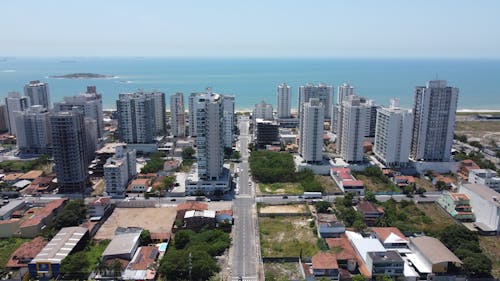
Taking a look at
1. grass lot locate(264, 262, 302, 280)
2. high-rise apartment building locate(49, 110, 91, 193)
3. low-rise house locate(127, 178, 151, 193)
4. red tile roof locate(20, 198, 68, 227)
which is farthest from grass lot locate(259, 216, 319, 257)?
high-rise apartment building locate(49, 110, 91, 193)

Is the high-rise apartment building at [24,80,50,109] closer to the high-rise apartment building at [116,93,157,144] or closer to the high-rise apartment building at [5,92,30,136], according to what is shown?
the high-rise apartment building at [5,92,30,136]

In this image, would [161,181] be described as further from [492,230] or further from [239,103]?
[239,103]

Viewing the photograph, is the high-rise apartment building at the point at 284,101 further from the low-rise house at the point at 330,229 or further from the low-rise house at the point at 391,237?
the low-rise house at the point at 391,237

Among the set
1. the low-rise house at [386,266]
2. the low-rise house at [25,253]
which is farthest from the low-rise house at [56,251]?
the low-rise house at [386,266]

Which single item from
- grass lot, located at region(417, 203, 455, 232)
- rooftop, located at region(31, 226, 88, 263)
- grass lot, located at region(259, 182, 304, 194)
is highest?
rooftop, located at region(31, 226, 88, 263)

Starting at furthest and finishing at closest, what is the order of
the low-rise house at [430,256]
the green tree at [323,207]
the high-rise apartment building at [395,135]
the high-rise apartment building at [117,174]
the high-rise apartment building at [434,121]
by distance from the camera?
the high-rise apartment building at [395,135]
the high-rise apartment building at [434,121]
the high-rise apartment building at [117,174]
the green tree at [323,207]
the low-rise house at [430,256]

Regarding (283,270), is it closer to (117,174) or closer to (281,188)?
(281,188)
